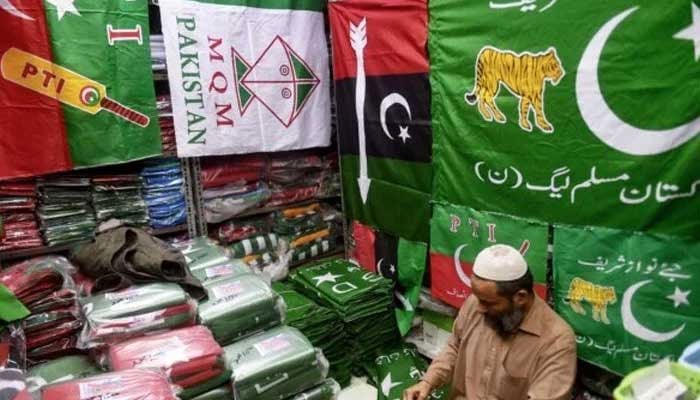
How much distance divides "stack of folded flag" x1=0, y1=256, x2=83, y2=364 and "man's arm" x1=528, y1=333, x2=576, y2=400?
1862 millimetres

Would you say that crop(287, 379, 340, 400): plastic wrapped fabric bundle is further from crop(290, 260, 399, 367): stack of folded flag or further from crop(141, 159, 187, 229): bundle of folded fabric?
crop(141, 159, 187, 229): bundle of folded fabric

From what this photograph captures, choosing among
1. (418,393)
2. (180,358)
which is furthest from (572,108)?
(180,358)

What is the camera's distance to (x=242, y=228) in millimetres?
3195

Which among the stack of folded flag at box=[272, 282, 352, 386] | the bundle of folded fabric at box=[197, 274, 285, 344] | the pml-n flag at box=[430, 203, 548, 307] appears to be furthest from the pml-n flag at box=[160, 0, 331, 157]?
the pml-n flag at box=[430, 203, 548, 307]

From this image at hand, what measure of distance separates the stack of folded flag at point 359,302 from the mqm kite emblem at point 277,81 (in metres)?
1.04

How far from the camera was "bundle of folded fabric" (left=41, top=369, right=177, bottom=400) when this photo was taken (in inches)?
62.5

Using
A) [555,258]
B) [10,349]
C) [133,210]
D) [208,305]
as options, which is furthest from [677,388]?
[133,210]

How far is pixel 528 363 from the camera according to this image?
1.71 m

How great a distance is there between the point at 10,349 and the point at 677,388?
2.13 metres

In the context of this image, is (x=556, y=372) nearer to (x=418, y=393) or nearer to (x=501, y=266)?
(x=501, y=266)

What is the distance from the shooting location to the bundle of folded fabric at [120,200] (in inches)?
103

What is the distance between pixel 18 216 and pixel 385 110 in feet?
6.53

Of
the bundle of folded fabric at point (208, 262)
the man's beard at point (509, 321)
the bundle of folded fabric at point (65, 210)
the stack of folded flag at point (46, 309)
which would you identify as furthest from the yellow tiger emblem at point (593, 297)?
the bundle of folded fabric at point (65, 210)

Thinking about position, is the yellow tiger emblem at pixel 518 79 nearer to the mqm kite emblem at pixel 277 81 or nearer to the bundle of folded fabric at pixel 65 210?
the mqm kite emblem at pixel 277 81
